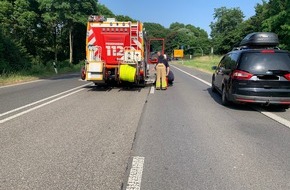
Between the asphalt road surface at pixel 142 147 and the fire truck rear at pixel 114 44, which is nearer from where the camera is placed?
the asphalt road surface at pixel 142 147

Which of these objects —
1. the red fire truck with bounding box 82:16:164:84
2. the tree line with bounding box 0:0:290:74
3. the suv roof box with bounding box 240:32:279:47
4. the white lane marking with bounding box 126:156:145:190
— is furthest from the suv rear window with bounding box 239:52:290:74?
the tree line with bounding box 0:0:290:74

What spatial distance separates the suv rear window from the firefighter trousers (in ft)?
19.6

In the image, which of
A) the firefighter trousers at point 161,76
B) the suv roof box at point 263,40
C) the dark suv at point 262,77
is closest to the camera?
the dark suv at point 262,77

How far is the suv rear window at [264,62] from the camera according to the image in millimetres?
9336

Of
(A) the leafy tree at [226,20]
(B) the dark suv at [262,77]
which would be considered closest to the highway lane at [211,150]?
(B) the dark suv at [262,77]

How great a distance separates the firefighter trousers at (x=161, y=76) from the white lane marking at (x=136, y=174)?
1013 cm

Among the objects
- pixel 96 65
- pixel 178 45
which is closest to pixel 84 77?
pixel 96 65

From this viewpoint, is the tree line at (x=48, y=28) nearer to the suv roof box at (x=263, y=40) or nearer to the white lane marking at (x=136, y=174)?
the suv roof box at (x=263, y=40)

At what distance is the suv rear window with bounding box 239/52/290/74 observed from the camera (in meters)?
9.34

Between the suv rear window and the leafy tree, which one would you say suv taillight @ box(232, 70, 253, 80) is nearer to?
the suv rear window

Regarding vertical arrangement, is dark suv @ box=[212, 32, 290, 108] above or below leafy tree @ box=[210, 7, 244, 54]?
below

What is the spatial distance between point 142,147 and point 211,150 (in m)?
1.15

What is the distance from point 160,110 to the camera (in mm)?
9602

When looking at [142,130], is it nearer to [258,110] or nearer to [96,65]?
[258,110]
